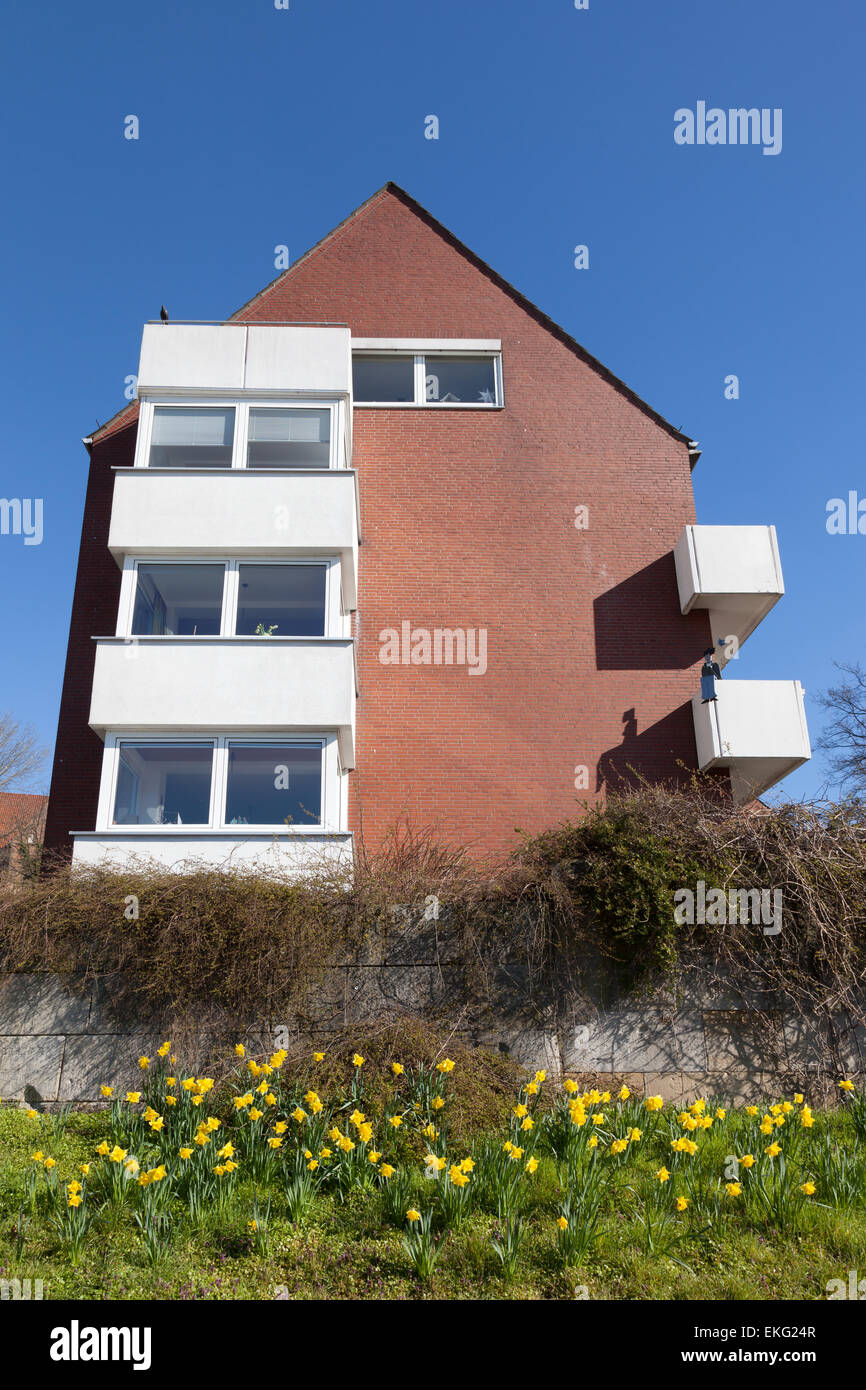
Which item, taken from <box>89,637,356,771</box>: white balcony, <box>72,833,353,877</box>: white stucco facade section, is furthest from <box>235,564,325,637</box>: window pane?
<box>72,833,353,877</box>: white stucco facade section

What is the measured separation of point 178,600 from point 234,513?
1.36 meters

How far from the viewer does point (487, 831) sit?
541 inches

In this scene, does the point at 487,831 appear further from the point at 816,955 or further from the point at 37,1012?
the point at 37,1012

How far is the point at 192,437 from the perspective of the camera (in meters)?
13.8

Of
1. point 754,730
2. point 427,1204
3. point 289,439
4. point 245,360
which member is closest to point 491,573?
point 289,439

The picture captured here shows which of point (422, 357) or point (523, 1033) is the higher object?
point (422, 357)

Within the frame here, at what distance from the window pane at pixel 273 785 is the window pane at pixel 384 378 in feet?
23.5

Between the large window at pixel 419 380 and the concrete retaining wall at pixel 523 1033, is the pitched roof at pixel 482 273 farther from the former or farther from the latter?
the concrete retaining wall at pixel 523 1033

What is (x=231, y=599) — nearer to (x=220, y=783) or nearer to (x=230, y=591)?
(x=230, y=591)

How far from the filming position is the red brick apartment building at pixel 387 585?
1195cm

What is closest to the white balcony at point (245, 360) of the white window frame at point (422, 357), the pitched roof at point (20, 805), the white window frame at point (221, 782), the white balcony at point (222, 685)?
the white window frame at point (422, 357)

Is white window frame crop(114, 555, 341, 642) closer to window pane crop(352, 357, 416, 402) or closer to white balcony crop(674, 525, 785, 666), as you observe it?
window pane crop(352, 357, 416, 402)
